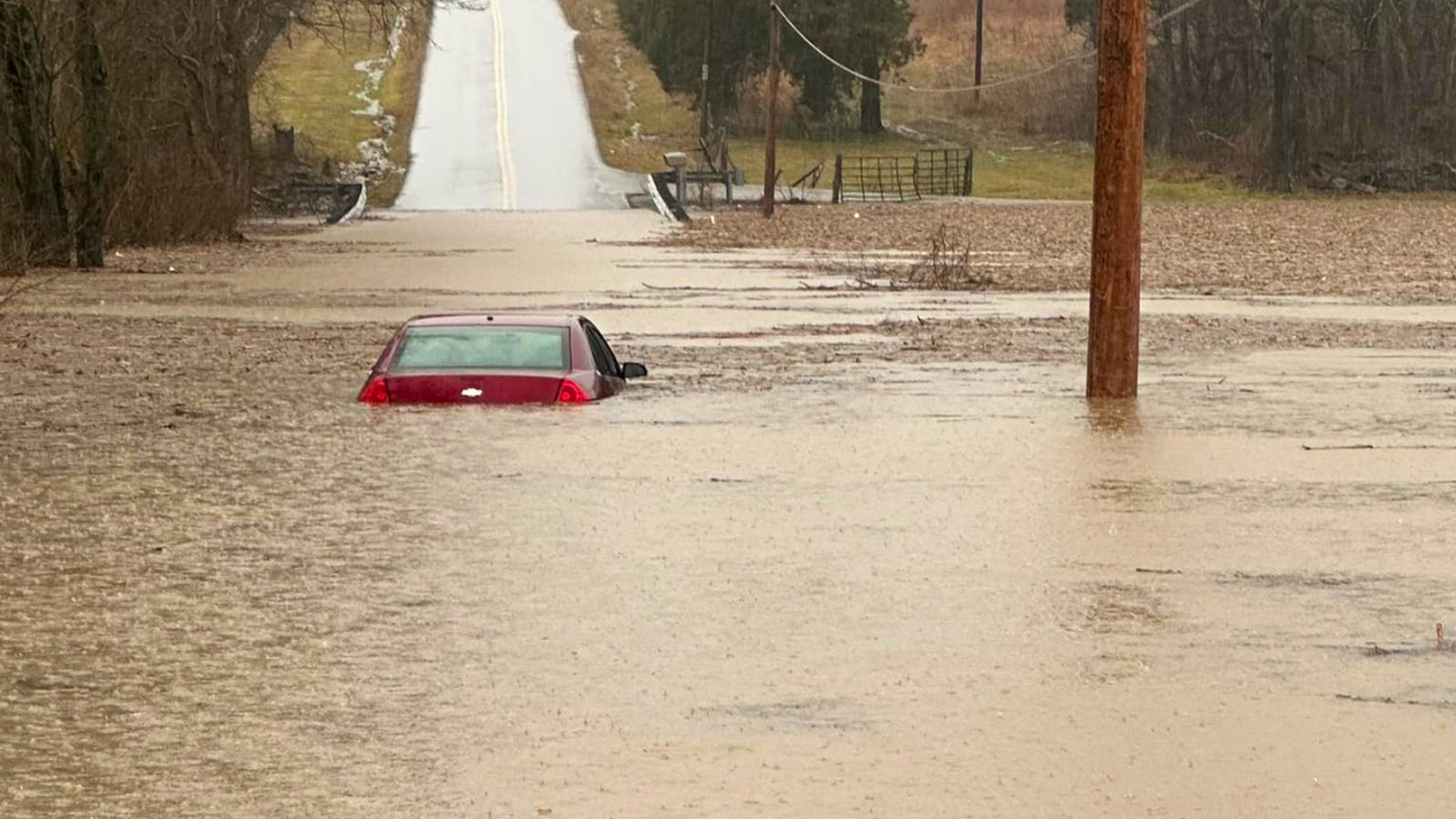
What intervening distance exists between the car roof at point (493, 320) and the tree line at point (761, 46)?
70783mm

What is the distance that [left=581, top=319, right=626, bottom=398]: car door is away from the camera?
20.7 metres

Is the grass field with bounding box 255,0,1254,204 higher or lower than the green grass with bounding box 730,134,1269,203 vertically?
higher

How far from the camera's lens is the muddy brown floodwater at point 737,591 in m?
9.24

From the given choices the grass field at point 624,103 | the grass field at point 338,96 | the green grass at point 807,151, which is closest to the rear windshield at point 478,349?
the grass field at point 338,96

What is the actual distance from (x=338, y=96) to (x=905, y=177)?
2205 centimetres

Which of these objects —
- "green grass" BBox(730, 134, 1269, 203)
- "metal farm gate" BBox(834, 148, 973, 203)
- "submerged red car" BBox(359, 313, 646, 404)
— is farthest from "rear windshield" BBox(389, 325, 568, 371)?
"green grass" BBox(730, 134, 1269, 203)

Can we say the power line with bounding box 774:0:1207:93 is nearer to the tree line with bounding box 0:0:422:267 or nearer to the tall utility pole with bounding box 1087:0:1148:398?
the tree line with bounding box 0:0:422:267

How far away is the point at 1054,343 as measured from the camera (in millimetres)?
28562

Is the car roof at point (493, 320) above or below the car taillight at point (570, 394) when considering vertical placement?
above

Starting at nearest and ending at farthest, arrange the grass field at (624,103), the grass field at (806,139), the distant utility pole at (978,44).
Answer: the grass field at (806,139) → the grass field at (624,103) → the distant utility pole at (978,44)

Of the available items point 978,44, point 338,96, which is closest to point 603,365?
point 338,96

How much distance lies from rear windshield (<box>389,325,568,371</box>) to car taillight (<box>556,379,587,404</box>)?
0.39 feet

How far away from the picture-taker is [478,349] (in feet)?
65.0

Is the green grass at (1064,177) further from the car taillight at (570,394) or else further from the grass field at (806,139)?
the car taillight at (570,394)
